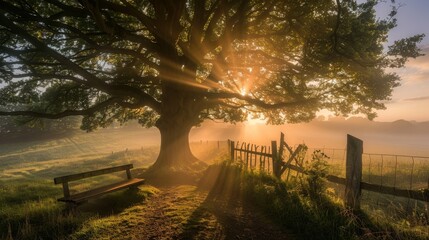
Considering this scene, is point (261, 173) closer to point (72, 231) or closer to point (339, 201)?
point (339, 201)

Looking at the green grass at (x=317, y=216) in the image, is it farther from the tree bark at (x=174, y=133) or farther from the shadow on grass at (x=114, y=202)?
the tree bark at (x=174, y=133)

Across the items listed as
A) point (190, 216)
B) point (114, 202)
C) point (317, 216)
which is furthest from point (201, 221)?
point (114, 202)

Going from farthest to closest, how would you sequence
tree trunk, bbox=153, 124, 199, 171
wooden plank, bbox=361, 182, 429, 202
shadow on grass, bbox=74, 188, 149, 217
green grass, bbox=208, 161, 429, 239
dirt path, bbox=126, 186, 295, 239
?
tree trunk, bbox=153, 124, 199, 171 < shadow on grass, bbox=74, 188, 149, 217 < dirt path, bbox=126, 186, 295, 239 < green grass, bbox=208, 161, 429, 239 < wooden plank, bbox=361, 182, 429, 202

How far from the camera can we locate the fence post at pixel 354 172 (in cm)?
727

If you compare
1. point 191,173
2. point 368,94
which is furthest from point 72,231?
point 368,94

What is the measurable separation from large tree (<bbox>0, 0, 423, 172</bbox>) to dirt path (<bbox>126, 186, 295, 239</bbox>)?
599 centimetres

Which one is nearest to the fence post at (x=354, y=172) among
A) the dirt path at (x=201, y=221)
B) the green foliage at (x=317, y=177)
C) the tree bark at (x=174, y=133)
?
the green foliage at (x=317, y=177)

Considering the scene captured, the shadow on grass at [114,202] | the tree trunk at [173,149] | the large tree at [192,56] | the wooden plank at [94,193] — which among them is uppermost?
the large tree at [192,56]

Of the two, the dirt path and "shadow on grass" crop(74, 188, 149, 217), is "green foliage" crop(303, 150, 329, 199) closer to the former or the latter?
the dirt path

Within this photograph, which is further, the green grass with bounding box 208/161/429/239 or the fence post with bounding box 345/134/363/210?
the fence post with bounding box 345/134/363/210

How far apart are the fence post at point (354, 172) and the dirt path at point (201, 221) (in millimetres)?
1957

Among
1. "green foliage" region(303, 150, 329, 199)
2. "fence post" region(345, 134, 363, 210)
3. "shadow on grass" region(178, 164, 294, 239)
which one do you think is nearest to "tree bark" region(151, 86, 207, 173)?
"shadow on grass" region(178, 164, 294, 239)

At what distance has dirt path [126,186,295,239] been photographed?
6.67 m

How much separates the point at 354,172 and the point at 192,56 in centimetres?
1061
